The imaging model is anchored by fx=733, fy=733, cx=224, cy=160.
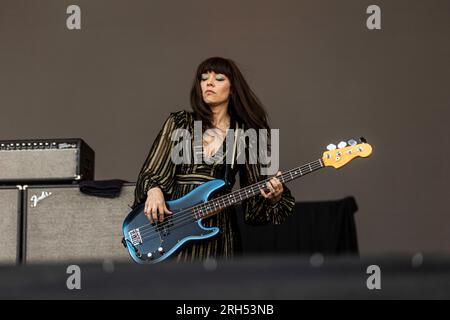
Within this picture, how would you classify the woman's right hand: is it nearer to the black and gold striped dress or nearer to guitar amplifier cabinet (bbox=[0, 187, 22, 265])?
the black and gold striped dress

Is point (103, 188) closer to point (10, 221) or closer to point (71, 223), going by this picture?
point (71, 223)

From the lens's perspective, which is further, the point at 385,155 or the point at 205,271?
the point at 385,155

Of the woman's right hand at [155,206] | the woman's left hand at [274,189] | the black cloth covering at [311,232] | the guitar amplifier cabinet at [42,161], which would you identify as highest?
the guitar amplifier cabinet at [42,161]

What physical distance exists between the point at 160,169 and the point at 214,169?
154 mm

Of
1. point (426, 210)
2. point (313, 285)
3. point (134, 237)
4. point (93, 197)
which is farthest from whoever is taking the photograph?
point (426, 210)

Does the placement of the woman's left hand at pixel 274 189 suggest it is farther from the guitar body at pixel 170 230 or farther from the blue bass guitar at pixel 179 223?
the guitar body at pixel 170 230

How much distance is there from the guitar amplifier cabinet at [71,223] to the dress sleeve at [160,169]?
53cm

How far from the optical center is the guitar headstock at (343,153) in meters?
2.28

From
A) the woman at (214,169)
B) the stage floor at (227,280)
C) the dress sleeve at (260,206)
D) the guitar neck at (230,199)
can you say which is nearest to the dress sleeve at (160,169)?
the woman at (214,169)

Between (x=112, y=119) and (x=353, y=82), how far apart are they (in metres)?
1.27

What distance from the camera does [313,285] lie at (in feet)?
3.09

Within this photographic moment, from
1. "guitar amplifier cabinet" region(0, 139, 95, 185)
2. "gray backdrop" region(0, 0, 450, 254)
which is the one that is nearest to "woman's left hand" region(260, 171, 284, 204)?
"guitar amplifier cabinet" region(0, 139, 95, 185)

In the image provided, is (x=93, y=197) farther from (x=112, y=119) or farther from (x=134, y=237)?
(x=112, y=119)
